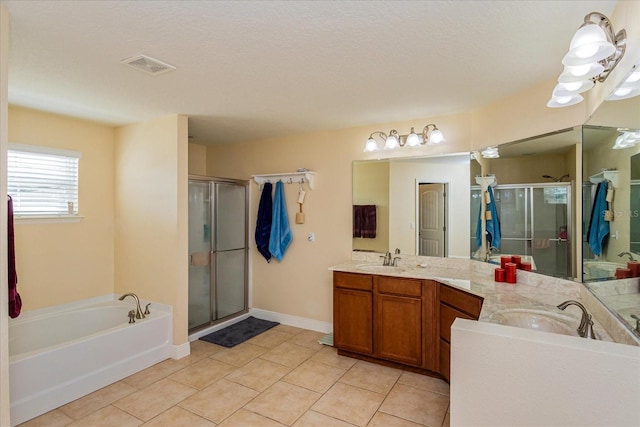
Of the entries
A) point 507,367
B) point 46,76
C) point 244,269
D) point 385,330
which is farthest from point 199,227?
point 507,367

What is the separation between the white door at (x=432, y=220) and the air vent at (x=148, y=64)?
99.4 inches

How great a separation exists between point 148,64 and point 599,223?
9.69ft

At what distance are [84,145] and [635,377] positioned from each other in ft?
15.0

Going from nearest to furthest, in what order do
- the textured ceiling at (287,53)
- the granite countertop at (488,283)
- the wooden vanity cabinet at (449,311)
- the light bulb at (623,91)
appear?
the light bulb at (623,91) → the textured ceiling at (287,53) → the granite countertop at (488,283) → the wooden vanity cabinet at (449,311)

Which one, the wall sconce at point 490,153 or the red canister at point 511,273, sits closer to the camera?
the red canister at point 511,273

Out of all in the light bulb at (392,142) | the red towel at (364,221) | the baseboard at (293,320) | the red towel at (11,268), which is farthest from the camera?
the baseboard at (293,320)

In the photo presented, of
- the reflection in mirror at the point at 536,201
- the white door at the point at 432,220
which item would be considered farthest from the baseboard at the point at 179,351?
the reflection in mirror at the point at 536,201

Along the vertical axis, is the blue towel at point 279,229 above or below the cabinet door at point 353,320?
above

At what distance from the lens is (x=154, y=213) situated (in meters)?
3.44

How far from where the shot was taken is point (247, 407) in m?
2.44

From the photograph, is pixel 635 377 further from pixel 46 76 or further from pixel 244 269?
pixel 244 269

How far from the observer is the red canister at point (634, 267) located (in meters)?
1.49

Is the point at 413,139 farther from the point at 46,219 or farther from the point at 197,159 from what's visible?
the point at 46,219

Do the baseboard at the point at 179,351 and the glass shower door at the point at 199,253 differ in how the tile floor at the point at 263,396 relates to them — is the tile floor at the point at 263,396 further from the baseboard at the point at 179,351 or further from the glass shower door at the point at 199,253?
the glass shower door at the point at 199,253
